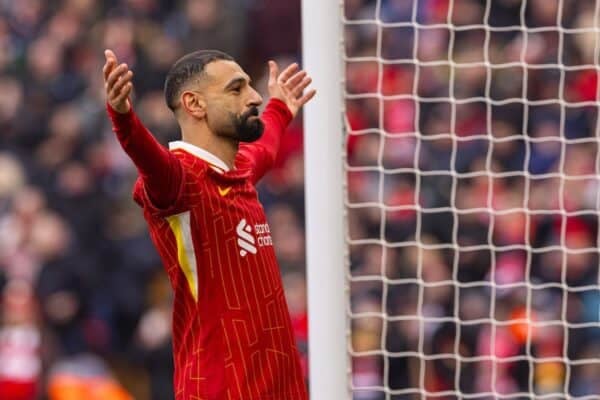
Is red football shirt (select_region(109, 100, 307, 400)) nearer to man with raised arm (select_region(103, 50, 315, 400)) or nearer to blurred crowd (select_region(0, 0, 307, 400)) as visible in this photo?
man with raised arm (select_region(103, 50, 315, 400))

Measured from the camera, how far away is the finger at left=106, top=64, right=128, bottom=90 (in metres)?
3.28

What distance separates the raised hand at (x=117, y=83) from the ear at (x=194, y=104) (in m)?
0.49

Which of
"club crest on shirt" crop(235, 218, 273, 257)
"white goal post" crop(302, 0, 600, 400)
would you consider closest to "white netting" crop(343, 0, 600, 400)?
"white goal post" crop(302, 0, 600, 400)

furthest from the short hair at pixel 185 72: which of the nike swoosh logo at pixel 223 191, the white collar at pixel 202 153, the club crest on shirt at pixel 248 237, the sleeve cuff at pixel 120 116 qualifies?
the sleeve cuff at pixel 120 116

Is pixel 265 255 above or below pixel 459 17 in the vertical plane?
below

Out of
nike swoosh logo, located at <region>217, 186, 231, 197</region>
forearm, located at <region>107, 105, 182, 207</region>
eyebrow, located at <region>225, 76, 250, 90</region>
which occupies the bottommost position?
nike swoosh logo, located at <region>217, 186, 231, 197</region>

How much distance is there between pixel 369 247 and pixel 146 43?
181 cm

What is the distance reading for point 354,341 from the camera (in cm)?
619

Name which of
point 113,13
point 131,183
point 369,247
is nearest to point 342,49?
point 369,247

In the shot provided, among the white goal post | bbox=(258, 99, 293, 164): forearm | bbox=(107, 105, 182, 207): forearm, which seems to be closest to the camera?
bbox=(107, 105, 182, 207): forearm

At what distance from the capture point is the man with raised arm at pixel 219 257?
3762mm

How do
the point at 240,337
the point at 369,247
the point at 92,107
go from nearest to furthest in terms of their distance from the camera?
1. the point at 240,337
2. the point at 369,247
3. the point at 92,107

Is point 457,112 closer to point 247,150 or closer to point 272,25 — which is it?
point 272,25

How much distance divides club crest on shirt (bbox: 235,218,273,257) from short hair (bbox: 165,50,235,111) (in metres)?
0.37
